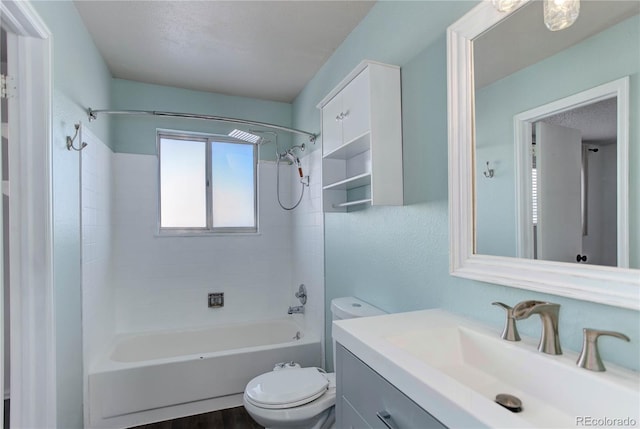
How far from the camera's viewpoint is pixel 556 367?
81cm

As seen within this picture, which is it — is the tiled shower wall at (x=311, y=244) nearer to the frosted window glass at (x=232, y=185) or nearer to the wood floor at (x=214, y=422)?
the frosted window glass at (x=232, y=185)

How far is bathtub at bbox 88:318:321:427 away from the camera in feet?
6.76

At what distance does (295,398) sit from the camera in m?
1.62

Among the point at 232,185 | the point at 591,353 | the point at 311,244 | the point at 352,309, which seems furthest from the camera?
the point at 232,185

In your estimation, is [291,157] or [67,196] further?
[291,157]

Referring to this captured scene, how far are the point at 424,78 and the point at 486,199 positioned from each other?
630mm

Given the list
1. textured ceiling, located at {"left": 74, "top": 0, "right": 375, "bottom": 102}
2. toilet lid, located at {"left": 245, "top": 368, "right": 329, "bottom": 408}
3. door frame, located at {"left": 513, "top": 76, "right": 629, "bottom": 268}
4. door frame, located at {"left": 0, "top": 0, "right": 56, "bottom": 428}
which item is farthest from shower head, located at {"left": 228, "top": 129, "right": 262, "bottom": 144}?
door frame, located at {"left": 513, "top": 76, "right": 629, "bottom": 268}

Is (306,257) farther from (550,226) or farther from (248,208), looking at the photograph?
(550,226)

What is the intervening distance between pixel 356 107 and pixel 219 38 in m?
1.15

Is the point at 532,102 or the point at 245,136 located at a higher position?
the point at 245,136

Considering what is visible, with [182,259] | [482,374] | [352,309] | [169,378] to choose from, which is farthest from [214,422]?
[482,374]

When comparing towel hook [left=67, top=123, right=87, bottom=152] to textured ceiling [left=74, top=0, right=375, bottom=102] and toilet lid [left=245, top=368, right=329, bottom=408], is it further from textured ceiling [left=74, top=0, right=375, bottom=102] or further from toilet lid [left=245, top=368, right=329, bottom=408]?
toilet lid [left=245, top=368, right=329, bottom=408]

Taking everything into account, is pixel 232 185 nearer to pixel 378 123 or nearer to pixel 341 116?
pixel 341 116

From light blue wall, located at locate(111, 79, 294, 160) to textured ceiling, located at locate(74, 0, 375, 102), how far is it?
10 centimetres
